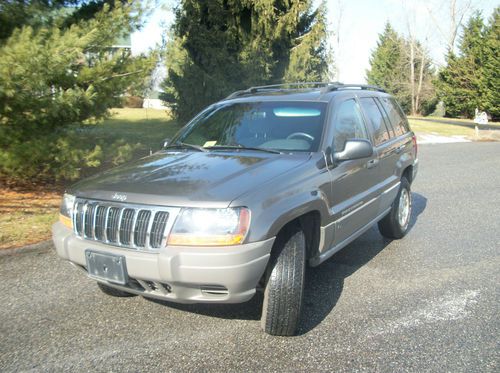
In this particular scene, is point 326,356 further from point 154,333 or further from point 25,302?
point 25,302

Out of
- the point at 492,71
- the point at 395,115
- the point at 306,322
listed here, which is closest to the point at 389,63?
the point at 492,71

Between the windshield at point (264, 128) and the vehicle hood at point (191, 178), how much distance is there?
0.22m

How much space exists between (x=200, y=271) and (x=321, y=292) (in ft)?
5.41

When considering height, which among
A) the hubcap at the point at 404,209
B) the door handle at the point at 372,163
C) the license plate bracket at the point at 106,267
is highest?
the door handle at the point at 372,163

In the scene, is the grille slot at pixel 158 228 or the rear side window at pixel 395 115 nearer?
the grille slot at pixel 158 228

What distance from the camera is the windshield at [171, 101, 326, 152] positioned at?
4121 millimetres

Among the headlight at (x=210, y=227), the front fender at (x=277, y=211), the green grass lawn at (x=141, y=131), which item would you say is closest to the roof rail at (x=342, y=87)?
the front fender at (x=277, y=211)

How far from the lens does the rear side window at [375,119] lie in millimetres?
5062

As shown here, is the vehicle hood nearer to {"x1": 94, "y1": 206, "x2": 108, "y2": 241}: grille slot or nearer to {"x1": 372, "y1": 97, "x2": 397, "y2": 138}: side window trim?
{"x1": 94, "y1": 206, "x2": 108, "y2": 241}: grille slot

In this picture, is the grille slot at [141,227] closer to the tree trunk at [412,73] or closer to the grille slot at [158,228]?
the grille slot at [158,228]

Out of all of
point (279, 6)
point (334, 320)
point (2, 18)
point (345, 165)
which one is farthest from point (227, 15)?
point (334, 320)

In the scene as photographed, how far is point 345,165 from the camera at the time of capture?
4172mm

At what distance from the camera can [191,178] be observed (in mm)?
3389

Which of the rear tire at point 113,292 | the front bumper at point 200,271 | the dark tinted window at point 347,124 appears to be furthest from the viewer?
the dark tinted window at point 347,124
